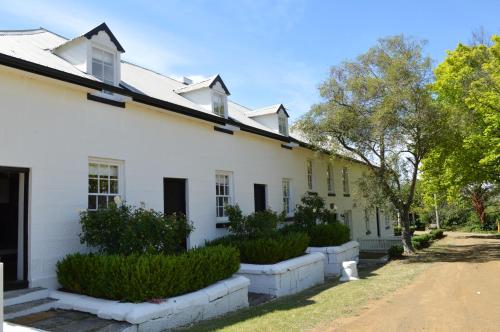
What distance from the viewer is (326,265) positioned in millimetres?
14781

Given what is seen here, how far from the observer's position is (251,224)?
41.7 ft

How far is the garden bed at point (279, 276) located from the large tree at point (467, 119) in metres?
9.01

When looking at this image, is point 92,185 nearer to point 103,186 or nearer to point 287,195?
point 103,186

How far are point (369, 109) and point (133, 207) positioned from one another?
35.6ft

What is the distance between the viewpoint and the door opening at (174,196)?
11820mm

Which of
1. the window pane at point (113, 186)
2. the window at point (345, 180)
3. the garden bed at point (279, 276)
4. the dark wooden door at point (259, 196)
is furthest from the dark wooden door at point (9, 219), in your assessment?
the window at point (345, 180)

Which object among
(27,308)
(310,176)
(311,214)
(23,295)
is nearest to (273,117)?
(310,176)

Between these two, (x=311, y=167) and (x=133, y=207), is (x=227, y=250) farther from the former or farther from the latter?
(x=311, y=167)

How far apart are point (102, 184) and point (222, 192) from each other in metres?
5.06

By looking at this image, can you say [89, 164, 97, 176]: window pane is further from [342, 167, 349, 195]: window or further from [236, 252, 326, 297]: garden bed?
[342, 167, 349, 195]: window

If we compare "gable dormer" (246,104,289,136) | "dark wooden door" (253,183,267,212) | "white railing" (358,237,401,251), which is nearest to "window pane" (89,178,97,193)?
"dark wooden door" (253,183,267,212)

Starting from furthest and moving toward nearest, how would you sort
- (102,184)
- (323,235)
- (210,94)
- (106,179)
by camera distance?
(323,235) < (210,94) < (106,179) < (102,184)

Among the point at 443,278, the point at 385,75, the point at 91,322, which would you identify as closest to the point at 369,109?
the point at 385,75

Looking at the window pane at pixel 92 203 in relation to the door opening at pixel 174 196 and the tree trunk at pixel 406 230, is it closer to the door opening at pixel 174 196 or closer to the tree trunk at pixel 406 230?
the door opening at pixel 174 196
